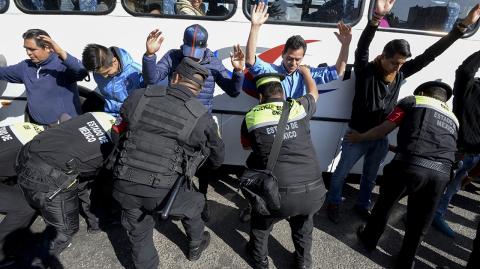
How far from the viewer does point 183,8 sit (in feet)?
10.3

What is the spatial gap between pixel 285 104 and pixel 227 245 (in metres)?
1.64

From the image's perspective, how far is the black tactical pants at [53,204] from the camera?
7.11 feet

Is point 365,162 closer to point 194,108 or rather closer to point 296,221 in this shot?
point 296,221

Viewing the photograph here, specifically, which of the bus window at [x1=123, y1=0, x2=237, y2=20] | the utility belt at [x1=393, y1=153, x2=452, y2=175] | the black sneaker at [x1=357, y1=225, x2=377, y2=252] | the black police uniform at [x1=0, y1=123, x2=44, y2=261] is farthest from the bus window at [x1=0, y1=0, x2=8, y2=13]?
the black sneaker at [x1=357, y1=225, x2=377, y2=252]

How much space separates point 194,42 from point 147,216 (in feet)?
5.09

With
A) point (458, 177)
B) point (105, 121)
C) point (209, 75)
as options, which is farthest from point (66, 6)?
point (458, 177)

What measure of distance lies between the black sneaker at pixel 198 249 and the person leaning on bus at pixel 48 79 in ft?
6.32

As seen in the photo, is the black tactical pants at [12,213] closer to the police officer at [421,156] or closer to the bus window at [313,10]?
the bus window at [313,10]

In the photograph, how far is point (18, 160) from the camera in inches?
89.7

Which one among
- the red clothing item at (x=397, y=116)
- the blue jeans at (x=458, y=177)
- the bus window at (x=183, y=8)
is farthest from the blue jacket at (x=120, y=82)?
the blue jeans at (x=458, y=177)

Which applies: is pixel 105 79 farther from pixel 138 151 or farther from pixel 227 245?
pixel 227 245

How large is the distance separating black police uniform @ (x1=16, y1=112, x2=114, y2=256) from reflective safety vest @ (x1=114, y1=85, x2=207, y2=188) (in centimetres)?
37

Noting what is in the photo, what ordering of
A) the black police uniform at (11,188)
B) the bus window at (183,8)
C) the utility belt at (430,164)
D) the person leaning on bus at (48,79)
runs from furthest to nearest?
the bus window at (183,8) → the person leaning on bus at (48,79) → the black police uniform at (11,188) → the utility belt at (430,164)

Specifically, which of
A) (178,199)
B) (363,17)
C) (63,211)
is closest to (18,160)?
(63,211)
